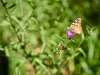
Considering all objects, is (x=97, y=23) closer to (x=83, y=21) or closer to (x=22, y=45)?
(x=83, y=21)

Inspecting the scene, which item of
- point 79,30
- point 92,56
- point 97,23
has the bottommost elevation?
point 92,56

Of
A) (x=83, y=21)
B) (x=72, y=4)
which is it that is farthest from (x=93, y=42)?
(x=72, y=4)

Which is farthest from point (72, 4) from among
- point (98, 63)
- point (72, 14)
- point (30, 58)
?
point (30, 58)

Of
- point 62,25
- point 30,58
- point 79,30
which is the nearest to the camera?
point 79,30

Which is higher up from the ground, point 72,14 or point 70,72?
point 72,14

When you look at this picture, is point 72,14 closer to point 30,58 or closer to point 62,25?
point 62,25

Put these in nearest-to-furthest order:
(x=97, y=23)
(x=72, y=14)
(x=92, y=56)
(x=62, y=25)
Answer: (x=62, y=25), (x=92, y=56), (x=72, y=14), (x=97, y=23)

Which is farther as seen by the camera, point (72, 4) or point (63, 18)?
point (72, 4)

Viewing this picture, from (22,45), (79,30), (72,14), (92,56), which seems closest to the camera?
(79,30)

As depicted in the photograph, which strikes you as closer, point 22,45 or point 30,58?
point 22,45
